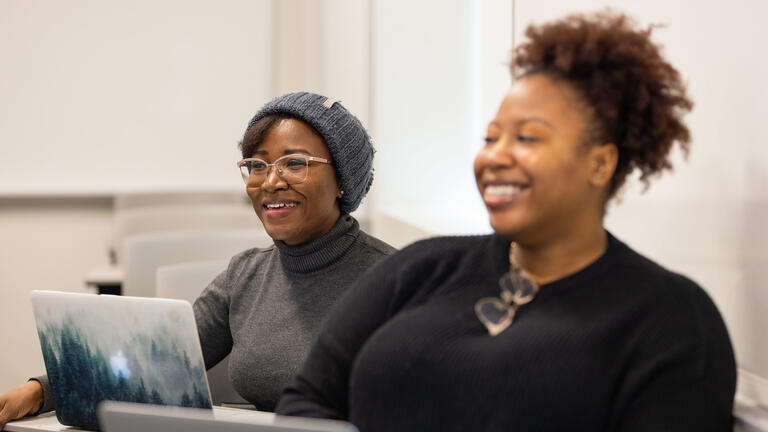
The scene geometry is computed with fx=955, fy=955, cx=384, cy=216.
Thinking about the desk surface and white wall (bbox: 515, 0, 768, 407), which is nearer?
white wall (bbox: 515, 0, 768, 407)

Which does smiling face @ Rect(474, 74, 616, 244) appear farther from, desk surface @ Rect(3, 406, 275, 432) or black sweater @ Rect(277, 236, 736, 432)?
desk surface @ Rect(3, 406, 275, 432)

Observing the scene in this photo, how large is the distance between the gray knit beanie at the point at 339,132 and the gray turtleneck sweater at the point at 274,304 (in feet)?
0.26

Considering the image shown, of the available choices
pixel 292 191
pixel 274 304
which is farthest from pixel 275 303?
pixel 292 191

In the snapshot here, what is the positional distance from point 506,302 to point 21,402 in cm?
97

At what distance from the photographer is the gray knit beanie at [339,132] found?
197 centimetres

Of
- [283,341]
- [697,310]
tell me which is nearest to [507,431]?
[697,310]

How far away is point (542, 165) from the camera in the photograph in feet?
3.99

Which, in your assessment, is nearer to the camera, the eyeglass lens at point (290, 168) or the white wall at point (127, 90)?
the eyeglass lens at point (290, 168)

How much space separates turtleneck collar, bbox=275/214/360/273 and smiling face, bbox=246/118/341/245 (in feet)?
0.09

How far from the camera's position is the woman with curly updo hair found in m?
1.16

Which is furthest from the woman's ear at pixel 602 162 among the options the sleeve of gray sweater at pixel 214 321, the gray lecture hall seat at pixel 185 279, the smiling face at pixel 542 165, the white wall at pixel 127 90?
the white wall at pixel 127 90

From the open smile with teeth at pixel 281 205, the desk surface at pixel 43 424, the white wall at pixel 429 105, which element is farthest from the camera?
the white wall at pixel 429 105

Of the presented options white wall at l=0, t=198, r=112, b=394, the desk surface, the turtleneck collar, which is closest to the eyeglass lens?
the turtleneck collar

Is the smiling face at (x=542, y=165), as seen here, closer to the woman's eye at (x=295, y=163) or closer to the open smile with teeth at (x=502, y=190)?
the open smile with teeth at (x=502, y=190)
